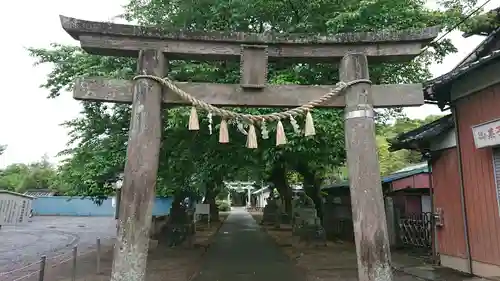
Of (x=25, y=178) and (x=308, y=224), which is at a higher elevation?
(x=25, y=178)

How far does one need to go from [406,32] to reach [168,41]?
3680mm

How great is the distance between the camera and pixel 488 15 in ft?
39.4

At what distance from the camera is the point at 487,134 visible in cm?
868

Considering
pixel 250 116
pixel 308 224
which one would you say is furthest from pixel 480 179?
pixel 308 224

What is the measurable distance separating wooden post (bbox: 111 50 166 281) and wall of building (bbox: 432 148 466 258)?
8.02 meters

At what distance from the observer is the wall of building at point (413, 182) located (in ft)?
61.7

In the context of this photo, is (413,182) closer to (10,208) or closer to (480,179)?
(480,179)

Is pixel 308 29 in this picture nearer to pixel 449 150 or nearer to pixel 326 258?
pixel 449 150

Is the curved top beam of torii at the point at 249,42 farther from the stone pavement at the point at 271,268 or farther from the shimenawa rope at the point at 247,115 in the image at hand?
the stone pavement at the point at 271,268

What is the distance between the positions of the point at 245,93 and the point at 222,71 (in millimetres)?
3822

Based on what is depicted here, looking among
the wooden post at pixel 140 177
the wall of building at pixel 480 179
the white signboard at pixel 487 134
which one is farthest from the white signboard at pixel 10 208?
the white signboard at pixel 487 134

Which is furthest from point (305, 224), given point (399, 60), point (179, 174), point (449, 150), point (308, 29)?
point (399, 60)

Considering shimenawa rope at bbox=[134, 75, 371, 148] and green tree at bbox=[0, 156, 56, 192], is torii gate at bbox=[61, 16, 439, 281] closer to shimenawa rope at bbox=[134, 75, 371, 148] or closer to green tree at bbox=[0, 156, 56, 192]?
shimenawa rope at bbox=[134, 75, 371, 148]

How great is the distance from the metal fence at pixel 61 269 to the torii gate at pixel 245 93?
5.40m
